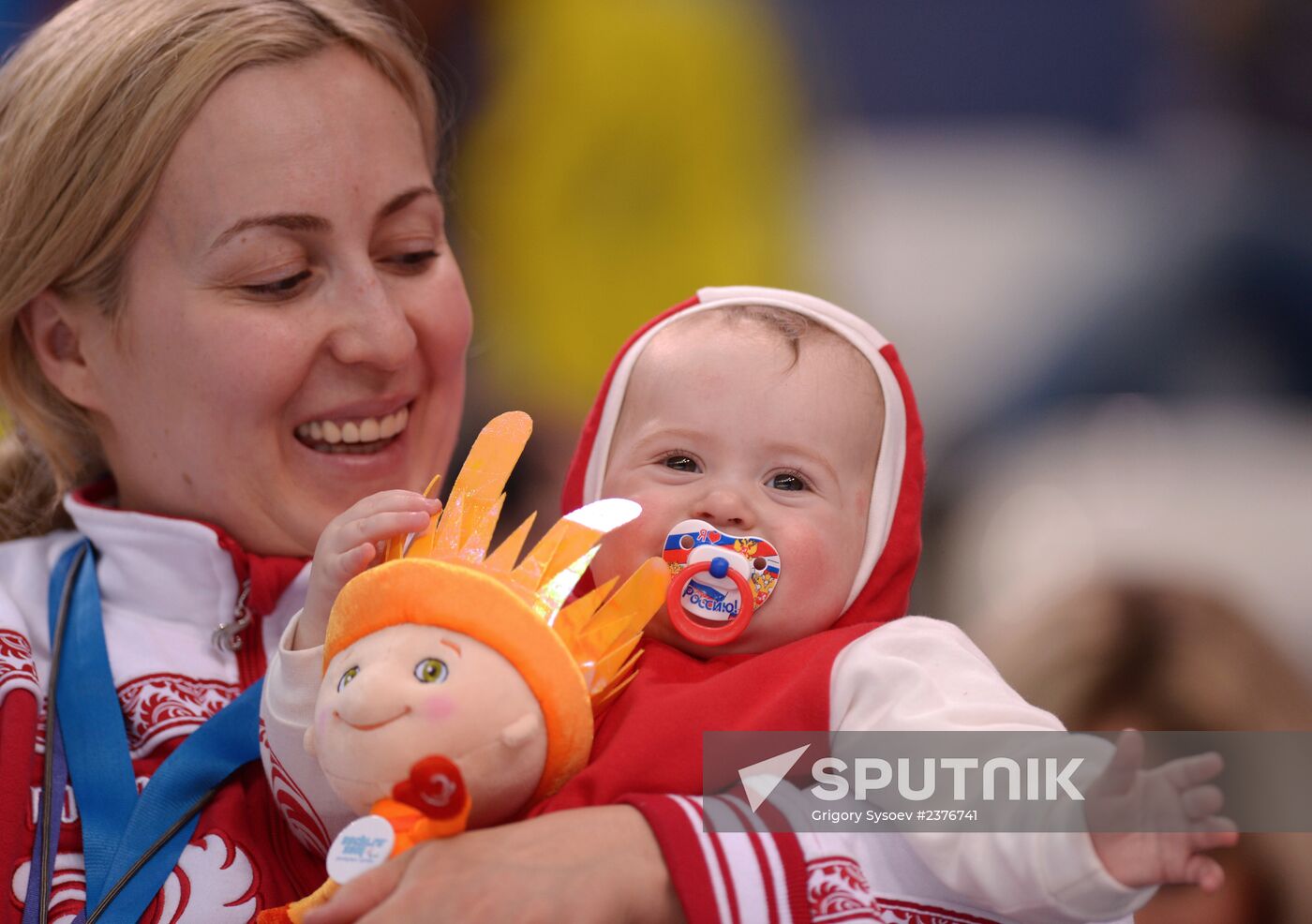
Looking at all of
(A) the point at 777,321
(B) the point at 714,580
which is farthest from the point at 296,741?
(A) the point at 777,321

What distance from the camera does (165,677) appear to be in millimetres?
1763

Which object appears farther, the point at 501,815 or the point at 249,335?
the point at 249,335

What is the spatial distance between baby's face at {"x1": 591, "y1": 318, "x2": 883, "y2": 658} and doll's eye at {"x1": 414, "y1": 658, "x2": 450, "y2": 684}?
1.09ft

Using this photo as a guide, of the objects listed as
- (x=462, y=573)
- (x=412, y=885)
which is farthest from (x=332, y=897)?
(x=462, y=573)

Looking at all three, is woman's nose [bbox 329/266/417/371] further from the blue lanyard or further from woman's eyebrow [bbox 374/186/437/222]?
the blue lanyard

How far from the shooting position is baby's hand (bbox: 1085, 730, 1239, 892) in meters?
1.03

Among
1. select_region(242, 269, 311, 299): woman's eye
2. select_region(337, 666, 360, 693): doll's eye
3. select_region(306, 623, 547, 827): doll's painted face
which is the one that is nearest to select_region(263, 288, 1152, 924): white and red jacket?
select_region(306, 623, 547, 827): doll's painted face

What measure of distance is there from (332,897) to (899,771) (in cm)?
50

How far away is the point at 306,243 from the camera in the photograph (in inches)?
72.6

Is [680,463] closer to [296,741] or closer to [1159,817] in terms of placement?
[296,741]

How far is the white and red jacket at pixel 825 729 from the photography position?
120cm

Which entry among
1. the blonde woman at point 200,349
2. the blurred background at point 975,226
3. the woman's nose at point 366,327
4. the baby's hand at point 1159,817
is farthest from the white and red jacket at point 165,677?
the blurred background at point 975,226

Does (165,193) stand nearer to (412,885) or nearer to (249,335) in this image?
(249,335)

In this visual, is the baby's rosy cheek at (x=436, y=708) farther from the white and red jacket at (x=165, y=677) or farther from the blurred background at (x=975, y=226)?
the blurred background at (x=975, y=226)
